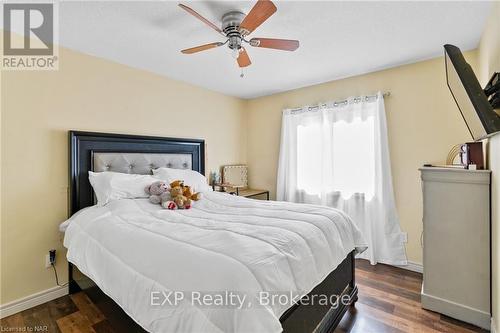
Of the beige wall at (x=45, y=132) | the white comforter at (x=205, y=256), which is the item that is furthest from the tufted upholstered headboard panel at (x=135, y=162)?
the white comforter at (x=205, y=256)

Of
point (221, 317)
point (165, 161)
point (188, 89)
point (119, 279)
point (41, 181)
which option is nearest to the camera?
point (221, 317)

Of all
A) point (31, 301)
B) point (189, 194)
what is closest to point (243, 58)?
point (189, 194)

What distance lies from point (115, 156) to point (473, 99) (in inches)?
120

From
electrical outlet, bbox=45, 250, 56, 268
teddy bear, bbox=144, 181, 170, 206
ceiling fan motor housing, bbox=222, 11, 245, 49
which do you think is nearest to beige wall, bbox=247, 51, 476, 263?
ceiling fan motor housing, bbox=222, 11, 245, 49

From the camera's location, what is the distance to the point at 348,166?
321cm

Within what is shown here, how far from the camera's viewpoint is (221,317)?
3.06 ft

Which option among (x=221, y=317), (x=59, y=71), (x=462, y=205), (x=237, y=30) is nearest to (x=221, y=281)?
(x=221, y=317)

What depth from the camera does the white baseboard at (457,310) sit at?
5.91 ft

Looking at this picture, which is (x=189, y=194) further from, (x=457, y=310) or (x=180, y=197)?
(x=457, y=310)

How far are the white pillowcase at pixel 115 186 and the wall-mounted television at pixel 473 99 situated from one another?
2.64 meters

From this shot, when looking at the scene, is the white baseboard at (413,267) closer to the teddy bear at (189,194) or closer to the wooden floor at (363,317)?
the wooden floor at (363,317)

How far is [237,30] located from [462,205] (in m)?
2.25

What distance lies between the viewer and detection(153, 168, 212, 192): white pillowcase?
2.72 metres

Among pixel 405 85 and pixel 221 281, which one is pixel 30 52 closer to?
pixel 221 281
